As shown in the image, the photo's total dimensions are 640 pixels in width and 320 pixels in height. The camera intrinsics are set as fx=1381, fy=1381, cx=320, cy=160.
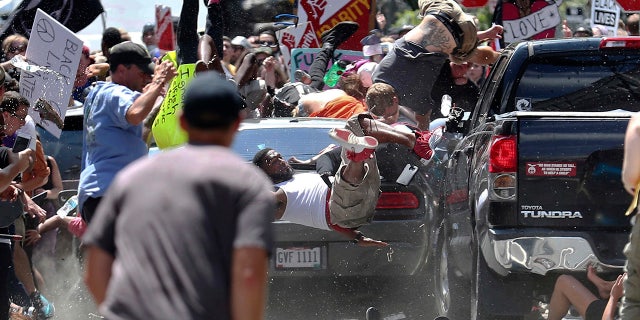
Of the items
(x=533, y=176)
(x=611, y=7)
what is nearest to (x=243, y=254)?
(x=533, y=176)

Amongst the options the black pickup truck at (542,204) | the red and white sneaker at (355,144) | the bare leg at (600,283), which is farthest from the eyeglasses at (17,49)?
the bare leg at (600,283)

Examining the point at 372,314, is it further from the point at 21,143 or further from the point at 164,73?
the point at 21,143

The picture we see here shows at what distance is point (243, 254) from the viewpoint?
4137mm

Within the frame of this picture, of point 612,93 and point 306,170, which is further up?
point 612,93

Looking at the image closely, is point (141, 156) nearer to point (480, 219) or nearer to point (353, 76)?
point (480, 219)

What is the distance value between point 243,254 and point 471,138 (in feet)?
16.3

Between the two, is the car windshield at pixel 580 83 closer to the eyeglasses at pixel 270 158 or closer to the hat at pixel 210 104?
the eyeglasses at pixel 270 158

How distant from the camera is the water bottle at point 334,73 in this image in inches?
602

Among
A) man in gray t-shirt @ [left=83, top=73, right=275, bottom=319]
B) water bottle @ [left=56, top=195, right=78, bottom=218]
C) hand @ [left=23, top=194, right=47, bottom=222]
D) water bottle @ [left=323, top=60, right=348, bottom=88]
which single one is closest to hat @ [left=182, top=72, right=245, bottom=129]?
man in gray t-shirt @ [left=83, top=73, right=275, bottom=319]

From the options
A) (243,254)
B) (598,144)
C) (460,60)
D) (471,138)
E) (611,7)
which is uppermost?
(243,254)

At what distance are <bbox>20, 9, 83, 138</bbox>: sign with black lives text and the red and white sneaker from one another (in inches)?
117

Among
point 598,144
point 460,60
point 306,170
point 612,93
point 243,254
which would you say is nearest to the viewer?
point 243,254

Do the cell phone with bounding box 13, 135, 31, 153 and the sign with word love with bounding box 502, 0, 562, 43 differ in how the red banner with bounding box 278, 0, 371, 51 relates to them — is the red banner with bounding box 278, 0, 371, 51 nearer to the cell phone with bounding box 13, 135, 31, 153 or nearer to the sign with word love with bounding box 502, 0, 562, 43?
the sign with word love with bounding box 502, 0, 562, 43

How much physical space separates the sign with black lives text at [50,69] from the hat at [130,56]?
307 cm
